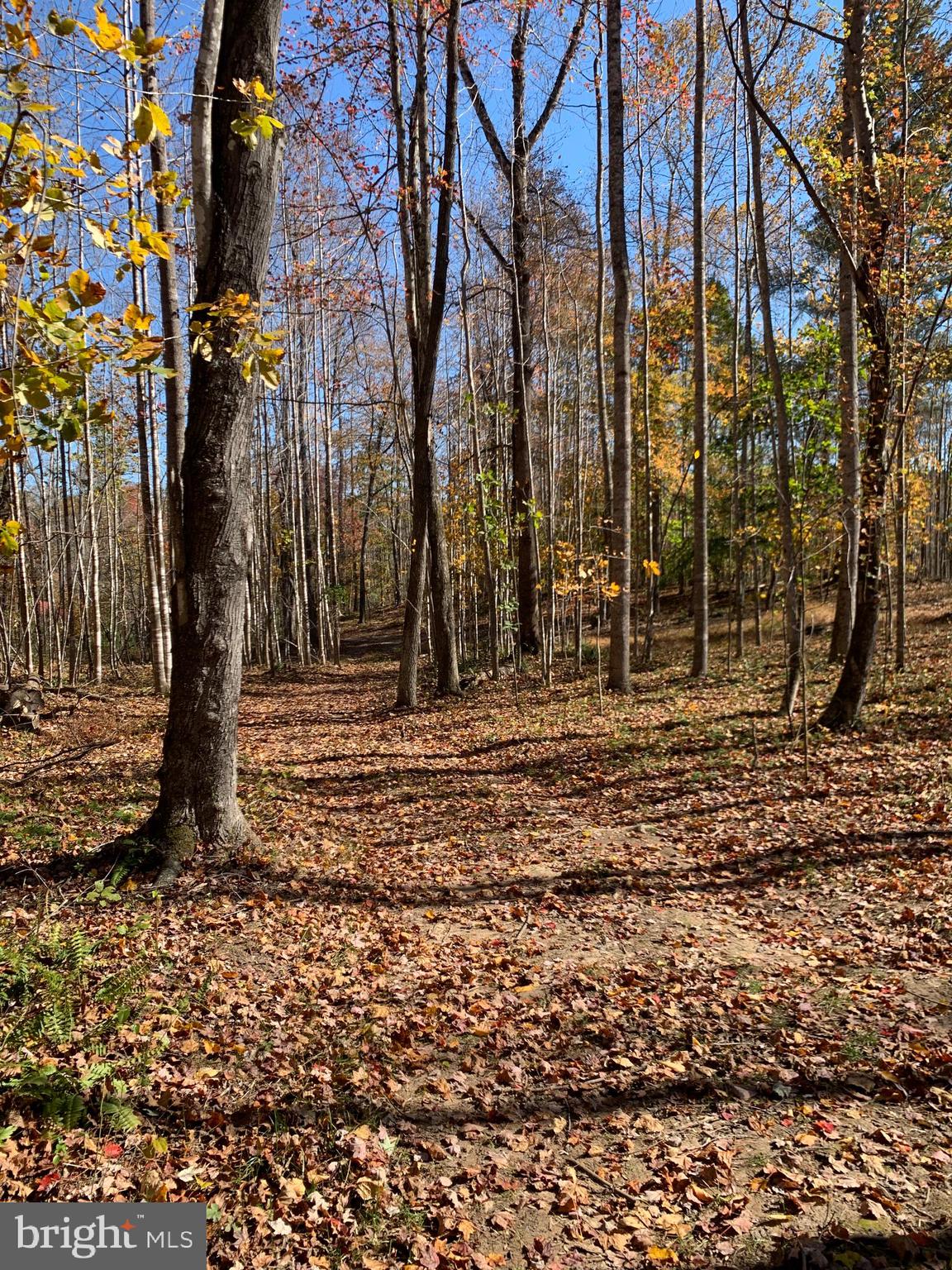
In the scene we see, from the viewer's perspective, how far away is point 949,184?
973cm

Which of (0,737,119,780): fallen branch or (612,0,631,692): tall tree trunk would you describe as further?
(612,0,631,692): tall tree trunk

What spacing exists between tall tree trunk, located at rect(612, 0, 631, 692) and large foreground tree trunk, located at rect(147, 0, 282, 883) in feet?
23.5

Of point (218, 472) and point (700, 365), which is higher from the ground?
point (700, 365)

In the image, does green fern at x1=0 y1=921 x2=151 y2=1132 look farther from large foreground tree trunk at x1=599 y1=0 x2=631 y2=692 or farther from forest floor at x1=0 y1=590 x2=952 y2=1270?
large foreground tree trunk at x1=599 y1=0 x2=631 y2=692

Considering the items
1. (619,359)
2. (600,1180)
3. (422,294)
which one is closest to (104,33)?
(600,1180)

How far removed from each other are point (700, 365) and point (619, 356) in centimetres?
188

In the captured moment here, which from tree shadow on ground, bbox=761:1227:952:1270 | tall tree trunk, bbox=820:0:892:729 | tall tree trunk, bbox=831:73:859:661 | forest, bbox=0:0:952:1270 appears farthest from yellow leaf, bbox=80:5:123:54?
tall tree trunk, bbox=820:0:892:729

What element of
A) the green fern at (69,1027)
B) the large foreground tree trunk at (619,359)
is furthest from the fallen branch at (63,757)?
the large foreground tree trunk at (619,359)

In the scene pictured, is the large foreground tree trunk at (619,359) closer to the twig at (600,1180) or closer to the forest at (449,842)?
the forest at (449,842)

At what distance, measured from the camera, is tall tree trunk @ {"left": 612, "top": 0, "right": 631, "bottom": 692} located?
1067cm

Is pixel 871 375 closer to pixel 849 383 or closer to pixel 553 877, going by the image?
pixel 849 383

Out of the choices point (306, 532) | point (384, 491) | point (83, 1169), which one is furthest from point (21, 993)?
point (384, 491)

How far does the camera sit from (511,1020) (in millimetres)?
3914

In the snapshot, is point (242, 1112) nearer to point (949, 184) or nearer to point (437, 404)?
point (949, 184)
